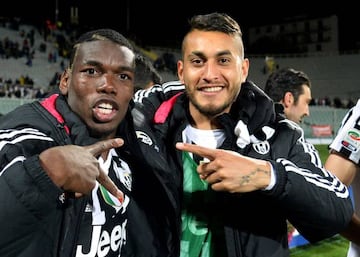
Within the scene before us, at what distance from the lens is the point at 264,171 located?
1.72 metres

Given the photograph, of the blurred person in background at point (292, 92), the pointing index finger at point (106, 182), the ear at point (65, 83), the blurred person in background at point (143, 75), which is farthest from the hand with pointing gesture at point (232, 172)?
the blurred person in background at point (292, 92)

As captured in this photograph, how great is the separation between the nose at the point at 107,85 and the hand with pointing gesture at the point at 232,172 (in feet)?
1.65

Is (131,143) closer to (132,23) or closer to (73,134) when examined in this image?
(73,134)

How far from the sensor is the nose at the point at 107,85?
1.97 metres

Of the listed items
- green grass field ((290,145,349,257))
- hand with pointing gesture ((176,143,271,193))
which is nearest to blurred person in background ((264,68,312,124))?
green grass field ((290,145,349,257))

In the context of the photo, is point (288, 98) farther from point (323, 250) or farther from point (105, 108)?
point (105, 108)

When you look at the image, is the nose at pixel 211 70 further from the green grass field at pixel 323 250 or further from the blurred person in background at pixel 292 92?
the green grass field at pixel 323 250

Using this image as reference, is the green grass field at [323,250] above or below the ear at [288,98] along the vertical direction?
below

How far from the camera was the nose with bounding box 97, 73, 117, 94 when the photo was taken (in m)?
1.97

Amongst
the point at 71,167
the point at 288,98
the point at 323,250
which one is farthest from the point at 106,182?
the point at 323,250

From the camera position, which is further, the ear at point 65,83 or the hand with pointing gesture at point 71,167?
the ear at point 65,83

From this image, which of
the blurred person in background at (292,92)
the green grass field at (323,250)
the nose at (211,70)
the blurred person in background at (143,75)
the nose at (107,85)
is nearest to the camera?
the nose at (107,85)

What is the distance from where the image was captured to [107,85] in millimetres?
1969

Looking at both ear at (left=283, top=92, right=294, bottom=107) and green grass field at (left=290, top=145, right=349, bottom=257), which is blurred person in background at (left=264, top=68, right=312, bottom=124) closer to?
ear at (left=283, top=92, right=294, bottom=107)
